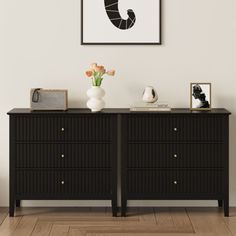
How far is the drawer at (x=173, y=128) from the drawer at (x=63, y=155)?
9.1 inches

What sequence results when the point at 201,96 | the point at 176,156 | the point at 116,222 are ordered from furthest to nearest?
the point at 201,96
the point at 176,156
the point at 116,222

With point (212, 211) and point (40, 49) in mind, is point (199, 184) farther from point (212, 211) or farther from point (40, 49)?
point (40, 49)

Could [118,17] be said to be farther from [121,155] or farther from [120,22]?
[121,155]

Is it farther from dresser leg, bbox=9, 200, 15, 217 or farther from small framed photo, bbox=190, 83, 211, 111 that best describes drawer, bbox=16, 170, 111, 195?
small framed photo, bbox=190, 83, 211, 111

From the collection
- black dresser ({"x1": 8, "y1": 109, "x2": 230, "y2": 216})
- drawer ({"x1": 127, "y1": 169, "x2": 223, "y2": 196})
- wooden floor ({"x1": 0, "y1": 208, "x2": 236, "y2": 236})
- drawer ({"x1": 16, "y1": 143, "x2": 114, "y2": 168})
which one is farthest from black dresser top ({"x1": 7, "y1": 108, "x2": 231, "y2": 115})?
wooden floor ({"x1": 0, "y1": 208, "x2": 236, "y2": 236})

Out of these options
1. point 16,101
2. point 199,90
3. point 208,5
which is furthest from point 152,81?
point 16,101

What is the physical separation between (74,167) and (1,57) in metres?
1.03

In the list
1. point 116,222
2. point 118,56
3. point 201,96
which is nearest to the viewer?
point 116,222

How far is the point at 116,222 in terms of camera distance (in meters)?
4.86

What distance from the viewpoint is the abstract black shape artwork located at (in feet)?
17.1

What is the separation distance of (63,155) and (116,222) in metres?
0.61

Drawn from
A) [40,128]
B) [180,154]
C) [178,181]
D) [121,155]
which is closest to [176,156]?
[180,154]

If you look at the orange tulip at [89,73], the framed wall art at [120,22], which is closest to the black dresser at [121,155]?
the orange tulip at [89,73]

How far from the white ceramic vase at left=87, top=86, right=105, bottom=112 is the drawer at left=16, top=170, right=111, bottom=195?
0.46 meters
